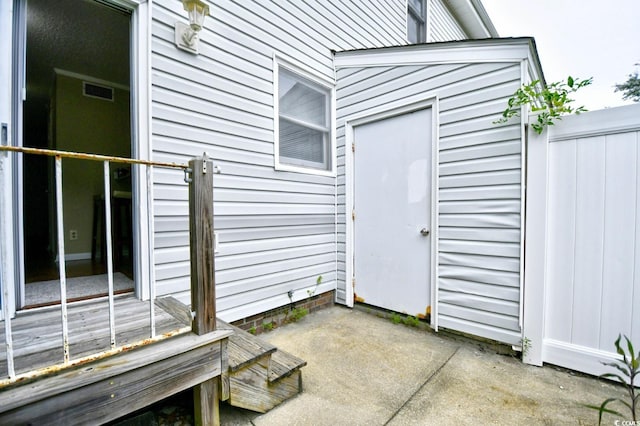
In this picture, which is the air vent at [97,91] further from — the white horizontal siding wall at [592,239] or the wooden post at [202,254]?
the white horizontal siding wall at [592,239]

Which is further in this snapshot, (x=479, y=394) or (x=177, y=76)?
(x=177, y=76)

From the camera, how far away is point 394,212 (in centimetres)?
302

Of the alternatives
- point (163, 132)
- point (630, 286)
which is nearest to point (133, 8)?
point (163, 132)

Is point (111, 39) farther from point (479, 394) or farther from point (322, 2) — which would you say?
point (479, 394)

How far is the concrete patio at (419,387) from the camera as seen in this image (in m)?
1.61

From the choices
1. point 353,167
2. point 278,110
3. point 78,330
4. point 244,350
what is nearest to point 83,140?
point 278,110

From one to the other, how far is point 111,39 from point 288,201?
2439 millimetres

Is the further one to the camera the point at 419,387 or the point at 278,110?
the point at 278,110

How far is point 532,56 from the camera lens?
2.30 metres

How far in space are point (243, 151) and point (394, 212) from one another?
1.65 m

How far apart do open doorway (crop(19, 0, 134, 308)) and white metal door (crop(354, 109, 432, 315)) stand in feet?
7.58

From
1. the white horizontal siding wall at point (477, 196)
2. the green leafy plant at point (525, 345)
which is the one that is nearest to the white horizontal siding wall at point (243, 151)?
the white horizontal siding wall at point (477, 196)

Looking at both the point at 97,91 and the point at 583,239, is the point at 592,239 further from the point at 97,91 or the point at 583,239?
the point at 97,91

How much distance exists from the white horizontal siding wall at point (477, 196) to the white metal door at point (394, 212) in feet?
0.61
